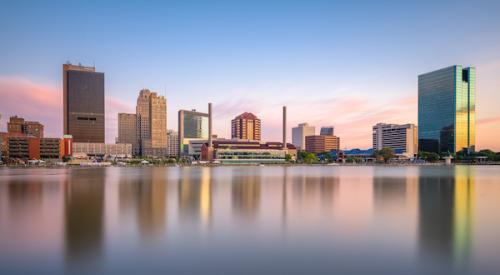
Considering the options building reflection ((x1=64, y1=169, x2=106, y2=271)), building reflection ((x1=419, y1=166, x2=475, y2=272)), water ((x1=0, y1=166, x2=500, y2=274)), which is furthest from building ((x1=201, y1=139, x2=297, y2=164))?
building reflection ((x1=419, y1=166, x2=475, y2=272))

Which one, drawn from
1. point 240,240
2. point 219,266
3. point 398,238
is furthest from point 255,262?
point 398,238

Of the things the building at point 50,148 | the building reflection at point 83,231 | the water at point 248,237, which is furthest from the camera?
the building at point 50,148

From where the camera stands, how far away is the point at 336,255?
15.6 m

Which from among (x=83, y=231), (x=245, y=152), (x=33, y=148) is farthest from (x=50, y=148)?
(x=83, y=231)

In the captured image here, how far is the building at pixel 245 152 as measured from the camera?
180500 millimetres

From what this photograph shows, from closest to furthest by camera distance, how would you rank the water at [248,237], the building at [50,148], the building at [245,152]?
the water at [248,237] → the building at [245,152] → the building at [50,148]

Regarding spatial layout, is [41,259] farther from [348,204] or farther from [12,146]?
[12,146]

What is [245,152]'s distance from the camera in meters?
182

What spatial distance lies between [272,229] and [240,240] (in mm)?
3127

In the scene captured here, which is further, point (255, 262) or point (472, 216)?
point (472, 216)

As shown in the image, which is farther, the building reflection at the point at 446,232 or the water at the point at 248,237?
the building reflection at the point at 446,232

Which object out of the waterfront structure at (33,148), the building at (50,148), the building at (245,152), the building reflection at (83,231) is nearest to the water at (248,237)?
the building reflection at (83,231)

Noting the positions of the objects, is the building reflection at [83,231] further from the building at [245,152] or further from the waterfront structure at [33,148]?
the waterfront structure at [33,148]

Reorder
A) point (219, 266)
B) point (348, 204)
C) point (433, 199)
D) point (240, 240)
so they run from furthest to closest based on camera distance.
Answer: point (433, 199) < point (348, 204) < point (240, 240) < point (219, 266)
